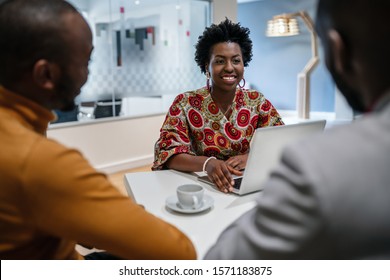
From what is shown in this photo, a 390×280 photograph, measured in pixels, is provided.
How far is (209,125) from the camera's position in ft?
5.84

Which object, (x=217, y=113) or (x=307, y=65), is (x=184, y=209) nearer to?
(x=217, y=113)

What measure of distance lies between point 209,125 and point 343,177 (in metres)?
1.41

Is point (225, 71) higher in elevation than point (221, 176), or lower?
higher

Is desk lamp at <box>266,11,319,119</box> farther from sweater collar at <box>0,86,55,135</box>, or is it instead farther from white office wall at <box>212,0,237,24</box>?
sweater collar at <box>0,86,55,135</box>

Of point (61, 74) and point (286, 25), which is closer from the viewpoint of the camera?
point (61, 74)

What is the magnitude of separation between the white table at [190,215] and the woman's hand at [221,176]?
0.08ft

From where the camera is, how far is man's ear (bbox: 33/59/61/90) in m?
0.69

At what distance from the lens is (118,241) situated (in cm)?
66

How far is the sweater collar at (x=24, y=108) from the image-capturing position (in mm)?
708

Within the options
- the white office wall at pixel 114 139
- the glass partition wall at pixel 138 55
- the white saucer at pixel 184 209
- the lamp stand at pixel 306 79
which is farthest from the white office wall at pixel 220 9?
the white saucer at pixel 184 209

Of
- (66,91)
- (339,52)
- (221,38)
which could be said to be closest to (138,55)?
(221,38)

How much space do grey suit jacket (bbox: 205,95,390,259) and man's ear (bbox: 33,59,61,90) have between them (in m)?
0.48

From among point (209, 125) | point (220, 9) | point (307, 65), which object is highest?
point (220, 9)

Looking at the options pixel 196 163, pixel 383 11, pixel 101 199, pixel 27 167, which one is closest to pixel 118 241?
pixel 101 199
